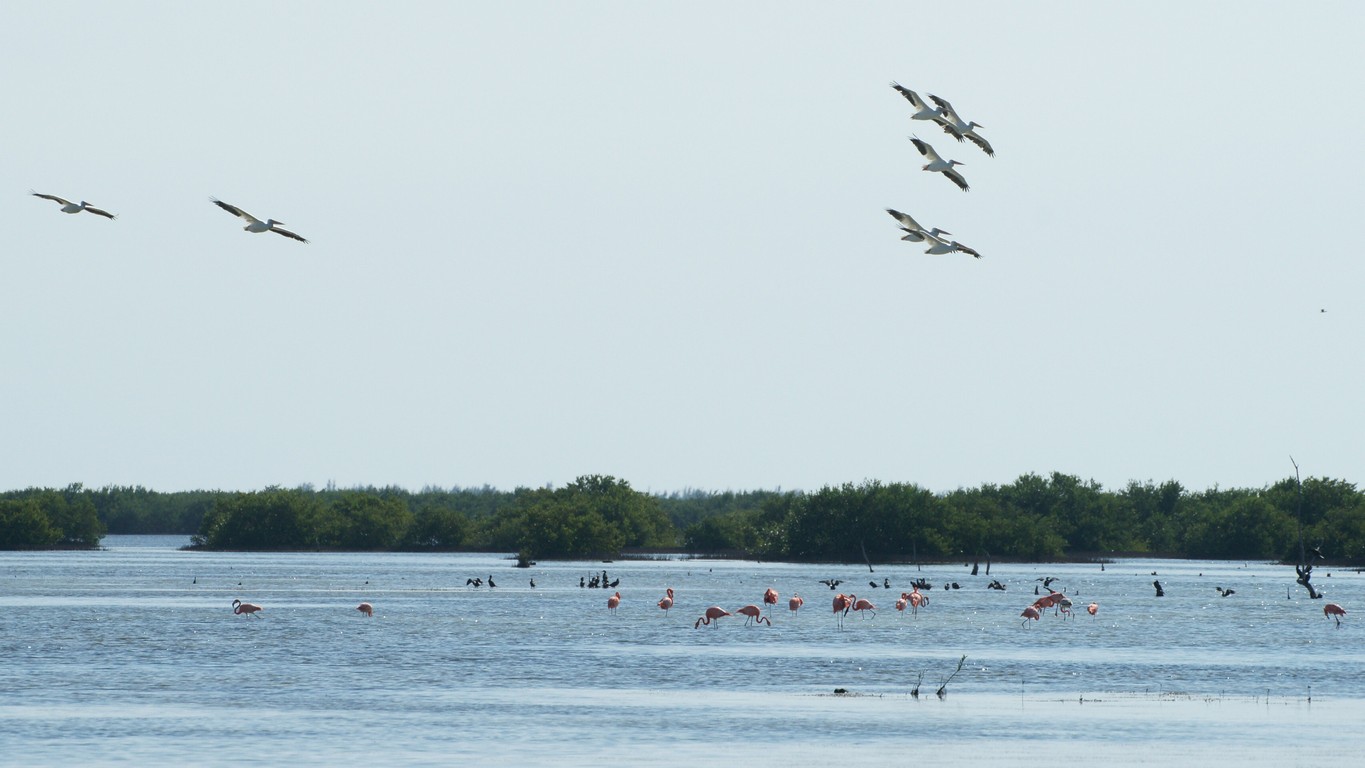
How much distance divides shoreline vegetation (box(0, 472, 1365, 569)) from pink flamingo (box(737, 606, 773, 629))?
70.2 m

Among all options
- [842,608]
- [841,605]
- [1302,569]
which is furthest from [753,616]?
[1302,569]

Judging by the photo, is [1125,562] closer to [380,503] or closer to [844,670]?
[380,503]

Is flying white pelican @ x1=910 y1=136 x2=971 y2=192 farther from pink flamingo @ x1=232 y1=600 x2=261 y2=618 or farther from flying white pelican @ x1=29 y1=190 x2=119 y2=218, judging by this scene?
pink flamingo @ x1=232 y1=600 x2=261 y2=618

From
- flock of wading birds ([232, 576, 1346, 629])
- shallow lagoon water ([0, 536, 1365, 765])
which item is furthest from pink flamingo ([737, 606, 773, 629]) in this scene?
shallow lagoon water ([0, 536, 1365, 765])

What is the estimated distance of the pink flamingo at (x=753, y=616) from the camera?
6034 cm

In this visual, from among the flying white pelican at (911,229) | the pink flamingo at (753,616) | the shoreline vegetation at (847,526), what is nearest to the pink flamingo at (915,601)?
the pink flamingo at (753,616)

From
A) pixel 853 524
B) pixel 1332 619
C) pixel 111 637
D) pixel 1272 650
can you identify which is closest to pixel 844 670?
pixel 1272 650

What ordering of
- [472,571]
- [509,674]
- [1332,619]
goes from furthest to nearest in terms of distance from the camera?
[472,571], [1332,619], [509,674]

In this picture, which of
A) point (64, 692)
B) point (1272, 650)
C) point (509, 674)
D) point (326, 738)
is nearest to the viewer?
point (326, 738)

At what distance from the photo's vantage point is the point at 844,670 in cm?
4369

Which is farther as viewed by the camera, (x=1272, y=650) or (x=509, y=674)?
(x=1272, y=650)

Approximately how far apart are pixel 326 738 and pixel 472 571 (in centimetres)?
9965

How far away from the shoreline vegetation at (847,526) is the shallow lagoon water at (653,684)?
72281 mm

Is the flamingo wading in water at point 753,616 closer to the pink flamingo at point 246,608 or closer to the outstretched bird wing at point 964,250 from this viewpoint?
the pink flamingo at point 246,608
